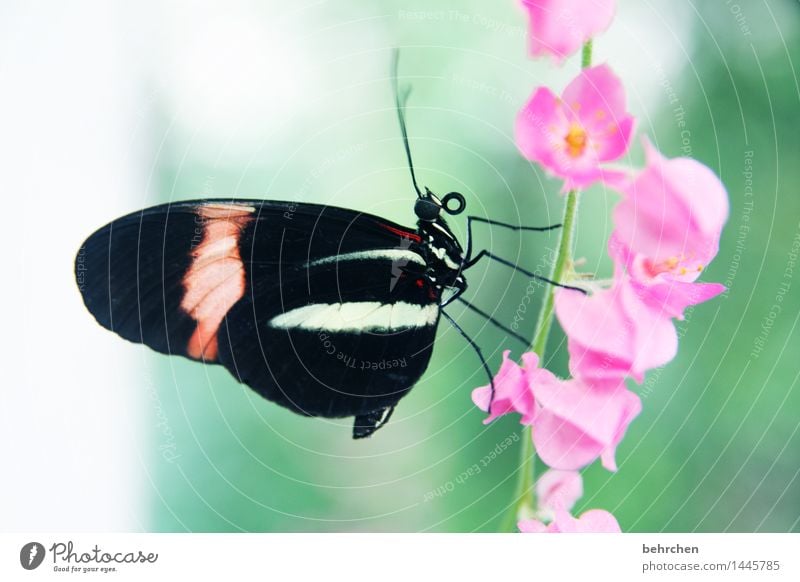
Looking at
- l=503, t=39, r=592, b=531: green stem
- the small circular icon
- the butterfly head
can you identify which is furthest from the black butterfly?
the small circular icon

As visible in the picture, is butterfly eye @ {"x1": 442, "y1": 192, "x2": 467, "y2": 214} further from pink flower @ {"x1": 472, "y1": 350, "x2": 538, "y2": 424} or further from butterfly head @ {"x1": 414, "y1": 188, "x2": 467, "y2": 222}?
pink flower @ {"x1": 472, "y1": 350, "x2": 538, "y2": 424}

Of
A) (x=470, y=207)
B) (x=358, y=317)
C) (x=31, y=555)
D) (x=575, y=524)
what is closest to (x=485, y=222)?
(x=470, y=207)

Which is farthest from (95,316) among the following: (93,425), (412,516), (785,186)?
(785,186)

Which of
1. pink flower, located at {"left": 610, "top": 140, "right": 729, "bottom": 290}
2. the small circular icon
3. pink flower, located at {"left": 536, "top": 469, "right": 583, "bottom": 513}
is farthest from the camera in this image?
the small circular icon

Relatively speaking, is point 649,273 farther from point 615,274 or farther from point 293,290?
point 293,290

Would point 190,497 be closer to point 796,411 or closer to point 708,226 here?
point 708,226

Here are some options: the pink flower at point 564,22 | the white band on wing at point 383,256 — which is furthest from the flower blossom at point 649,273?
the white band on wing at point 383,256
